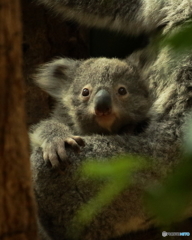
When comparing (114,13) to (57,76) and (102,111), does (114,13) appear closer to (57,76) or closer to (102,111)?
(57,76)

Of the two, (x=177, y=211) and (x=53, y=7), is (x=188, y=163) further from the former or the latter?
(x=53, y=7)

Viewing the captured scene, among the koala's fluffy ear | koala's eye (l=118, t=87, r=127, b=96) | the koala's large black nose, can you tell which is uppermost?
the koala's fluffy ear

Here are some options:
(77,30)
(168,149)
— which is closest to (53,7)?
(77,30)

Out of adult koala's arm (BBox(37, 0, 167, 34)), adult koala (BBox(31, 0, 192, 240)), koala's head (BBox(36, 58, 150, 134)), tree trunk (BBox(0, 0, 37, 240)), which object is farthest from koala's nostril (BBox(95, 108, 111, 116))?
tree trunk (BBox(0, 0, 37, 240))

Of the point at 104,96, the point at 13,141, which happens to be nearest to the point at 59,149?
the point at 104,96

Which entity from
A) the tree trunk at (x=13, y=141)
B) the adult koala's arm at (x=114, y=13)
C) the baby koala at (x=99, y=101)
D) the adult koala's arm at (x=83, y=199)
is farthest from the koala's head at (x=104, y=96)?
the tree trunk at (x=13, y=141)

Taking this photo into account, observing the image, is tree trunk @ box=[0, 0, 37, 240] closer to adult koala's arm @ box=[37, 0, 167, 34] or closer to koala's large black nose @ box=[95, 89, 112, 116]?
koala's large black nose @ box=[95, 89, 112, 116]

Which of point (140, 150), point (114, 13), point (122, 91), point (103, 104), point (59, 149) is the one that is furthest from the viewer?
point (114, 13)
